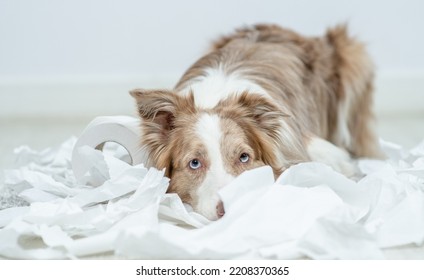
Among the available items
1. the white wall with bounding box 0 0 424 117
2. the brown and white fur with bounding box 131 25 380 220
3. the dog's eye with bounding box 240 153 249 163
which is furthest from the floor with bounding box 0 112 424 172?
the dog's eye with bounding box 240 153 249 163

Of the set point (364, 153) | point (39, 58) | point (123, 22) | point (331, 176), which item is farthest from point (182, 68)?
point (331, 176)

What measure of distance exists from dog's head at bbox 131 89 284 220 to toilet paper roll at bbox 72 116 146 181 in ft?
0.28

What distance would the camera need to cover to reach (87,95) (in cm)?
A: 519

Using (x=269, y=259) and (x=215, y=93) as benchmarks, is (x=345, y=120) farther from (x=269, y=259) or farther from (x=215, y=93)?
(x=269, y=259)

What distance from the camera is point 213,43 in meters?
3.86

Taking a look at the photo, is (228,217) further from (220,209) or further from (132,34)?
(132,34)

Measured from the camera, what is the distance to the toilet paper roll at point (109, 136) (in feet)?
9.58

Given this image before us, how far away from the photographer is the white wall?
5.11 m

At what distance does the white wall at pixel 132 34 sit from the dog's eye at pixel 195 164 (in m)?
2.53

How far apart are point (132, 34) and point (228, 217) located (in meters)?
2.96

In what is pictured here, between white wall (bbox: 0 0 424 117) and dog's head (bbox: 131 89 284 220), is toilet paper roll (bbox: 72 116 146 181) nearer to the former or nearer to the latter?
dog's head (bbox: 131 89 284 220)

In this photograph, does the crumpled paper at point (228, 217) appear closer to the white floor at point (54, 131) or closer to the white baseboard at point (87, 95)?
the white floor at point (54, 131)

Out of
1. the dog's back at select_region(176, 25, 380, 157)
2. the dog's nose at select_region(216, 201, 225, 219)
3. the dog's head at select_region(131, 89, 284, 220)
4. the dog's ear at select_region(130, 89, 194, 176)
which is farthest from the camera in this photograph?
the dog's back at select_region(176, 25, 380, 157)

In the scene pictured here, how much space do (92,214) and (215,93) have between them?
2.45ft
